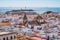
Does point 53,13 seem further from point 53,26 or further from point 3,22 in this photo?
point 3,22

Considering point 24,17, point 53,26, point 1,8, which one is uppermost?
point 1,8

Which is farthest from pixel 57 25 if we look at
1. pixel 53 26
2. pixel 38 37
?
pixel 38 37

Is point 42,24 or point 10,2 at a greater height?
point 10,2

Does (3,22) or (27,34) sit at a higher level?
(3,22)

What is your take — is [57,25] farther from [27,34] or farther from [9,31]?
[9,31]

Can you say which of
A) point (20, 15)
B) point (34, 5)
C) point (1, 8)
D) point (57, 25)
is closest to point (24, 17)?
point (20, 15)

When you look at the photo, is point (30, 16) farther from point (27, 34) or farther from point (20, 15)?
point (27, 34)

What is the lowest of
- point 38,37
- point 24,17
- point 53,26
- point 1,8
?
point 38,37
